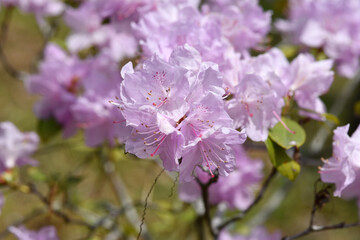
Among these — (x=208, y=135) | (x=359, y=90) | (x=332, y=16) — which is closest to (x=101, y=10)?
(x=208, y=135)

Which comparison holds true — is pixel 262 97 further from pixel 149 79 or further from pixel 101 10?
pixel 101 10

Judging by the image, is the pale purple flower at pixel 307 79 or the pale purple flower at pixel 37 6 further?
the pale purple flower at pixel 37 6

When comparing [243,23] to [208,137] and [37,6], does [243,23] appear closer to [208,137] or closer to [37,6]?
[208,137]

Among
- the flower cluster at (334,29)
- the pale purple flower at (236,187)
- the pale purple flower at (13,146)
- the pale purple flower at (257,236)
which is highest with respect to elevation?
the pale purple flower at (13,146)

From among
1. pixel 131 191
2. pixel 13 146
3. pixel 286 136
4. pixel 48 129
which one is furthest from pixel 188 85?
pixel 131 191

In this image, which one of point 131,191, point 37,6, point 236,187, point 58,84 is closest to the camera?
point 58,84

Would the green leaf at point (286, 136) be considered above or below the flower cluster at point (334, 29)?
above

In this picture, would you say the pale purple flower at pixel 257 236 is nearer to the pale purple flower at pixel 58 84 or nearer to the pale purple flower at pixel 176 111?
the pale purple flower at pixel 58 84

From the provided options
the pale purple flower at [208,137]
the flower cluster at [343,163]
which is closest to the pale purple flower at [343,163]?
the flower cluster at [343,163]
